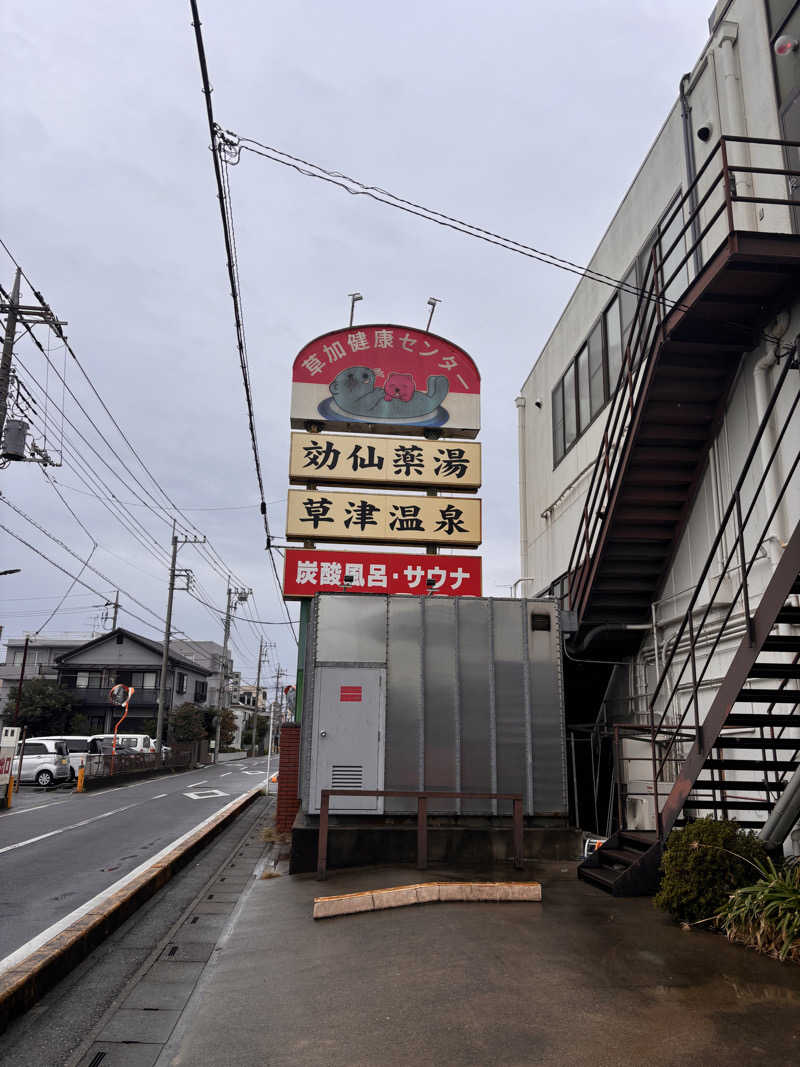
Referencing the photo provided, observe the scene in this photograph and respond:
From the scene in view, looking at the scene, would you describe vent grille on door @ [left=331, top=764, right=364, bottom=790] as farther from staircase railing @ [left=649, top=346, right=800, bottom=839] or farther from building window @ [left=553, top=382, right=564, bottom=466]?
building window @ [left=553, top=382, right=564, bottom=466]

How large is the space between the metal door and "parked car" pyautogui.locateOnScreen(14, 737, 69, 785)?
20.9 meters

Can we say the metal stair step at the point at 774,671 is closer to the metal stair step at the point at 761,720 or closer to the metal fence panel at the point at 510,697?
the metal stair step at the point at 761,720

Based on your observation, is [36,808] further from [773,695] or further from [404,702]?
[773,695]

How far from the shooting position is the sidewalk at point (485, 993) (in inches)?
164

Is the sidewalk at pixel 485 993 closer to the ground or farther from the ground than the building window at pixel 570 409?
closer to the ground

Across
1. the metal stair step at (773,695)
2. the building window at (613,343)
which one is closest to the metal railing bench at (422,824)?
the metal stair step at (773,695)

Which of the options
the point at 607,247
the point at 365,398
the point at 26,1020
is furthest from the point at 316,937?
the point at 607,247

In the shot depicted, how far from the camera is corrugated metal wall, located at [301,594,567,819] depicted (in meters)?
10.8

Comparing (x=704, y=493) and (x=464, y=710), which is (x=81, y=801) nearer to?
(x=464, y=710)

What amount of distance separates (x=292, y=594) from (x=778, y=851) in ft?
31.9

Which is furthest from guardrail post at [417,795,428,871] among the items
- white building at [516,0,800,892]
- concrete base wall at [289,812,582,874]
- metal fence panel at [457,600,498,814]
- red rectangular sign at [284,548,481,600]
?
red rectangular sign at [284,548,481,600]

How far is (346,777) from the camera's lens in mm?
10602

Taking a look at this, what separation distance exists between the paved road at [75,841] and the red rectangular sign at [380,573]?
5.52m

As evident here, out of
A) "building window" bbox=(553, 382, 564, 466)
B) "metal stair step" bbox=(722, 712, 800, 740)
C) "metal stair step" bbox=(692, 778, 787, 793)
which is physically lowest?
"metal stair step" bbox=(692, 778, 787, 793)
